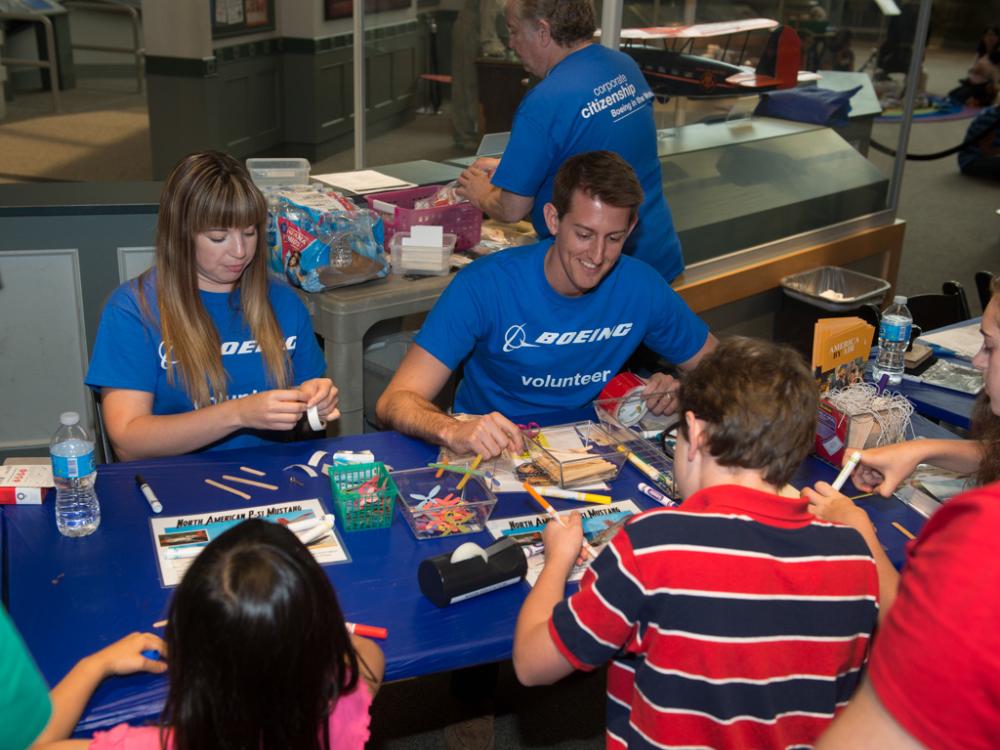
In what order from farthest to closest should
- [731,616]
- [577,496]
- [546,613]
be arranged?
[577,496]
[546,613]
[731,616]

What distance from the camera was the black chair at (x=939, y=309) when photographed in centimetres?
388

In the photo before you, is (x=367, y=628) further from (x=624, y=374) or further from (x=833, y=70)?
(x=833, y=70)

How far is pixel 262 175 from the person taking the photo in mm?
3648

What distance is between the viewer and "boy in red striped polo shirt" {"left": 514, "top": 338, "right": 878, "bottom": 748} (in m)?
1.41

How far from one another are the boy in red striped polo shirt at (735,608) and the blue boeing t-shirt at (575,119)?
6.30ft

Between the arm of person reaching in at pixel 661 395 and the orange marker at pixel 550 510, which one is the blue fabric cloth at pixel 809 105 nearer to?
the arm of person reaching in at pixel 661 395

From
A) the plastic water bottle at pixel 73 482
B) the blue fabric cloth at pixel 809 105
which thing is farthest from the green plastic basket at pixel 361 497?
the blue fabric cloth at pixel 809 105

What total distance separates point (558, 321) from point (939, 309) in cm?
198

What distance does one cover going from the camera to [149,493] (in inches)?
83.0

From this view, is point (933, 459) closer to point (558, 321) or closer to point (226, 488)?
point (558, 321)

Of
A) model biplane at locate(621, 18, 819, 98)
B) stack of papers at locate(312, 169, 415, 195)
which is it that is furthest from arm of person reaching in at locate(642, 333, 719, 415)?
model biplane at locate(621, 18, 819, 98)

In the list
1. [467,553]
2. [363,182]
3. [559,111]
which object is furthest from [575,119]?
[467,553]

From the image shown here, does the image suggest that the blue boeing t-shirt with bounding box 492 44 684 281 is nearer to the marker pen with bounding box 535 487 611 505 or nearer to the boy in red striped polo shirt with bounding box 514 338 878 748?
the marker pen with bounding box 535 487 611 505

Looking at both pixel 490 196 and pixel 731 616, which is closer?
pixel 731 616
